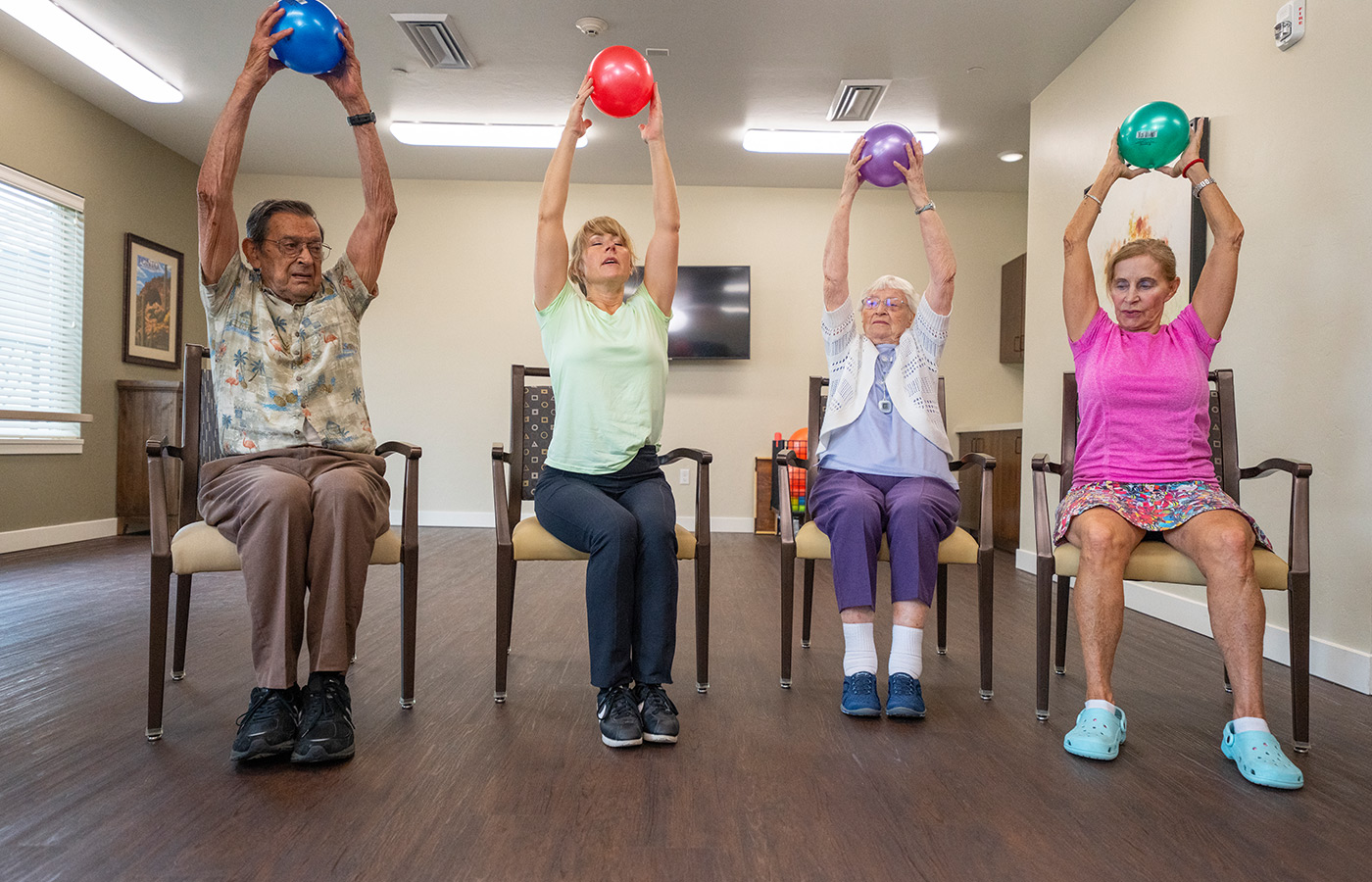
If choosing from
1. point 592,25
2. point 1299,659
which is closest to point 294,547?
point 1299,659

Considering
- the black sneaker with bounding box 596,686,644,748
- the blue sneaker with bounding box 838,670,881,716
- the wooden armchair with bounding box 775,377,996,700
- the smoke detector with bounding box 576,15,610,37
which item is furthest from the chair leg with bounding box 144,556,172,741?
the smoke detector with bounding box 576,15,610,37

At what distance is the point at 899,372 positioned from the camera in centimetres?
223

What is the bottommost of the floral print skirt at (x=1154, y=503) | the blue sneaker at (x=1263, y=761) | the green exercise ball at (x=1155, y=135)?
the blue sneaker at (x=1263, y=761)

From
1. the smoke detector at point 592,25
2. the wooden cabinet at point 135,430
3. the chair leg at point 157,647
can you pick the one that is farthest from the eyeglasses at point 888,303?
the wooden cabinet at point 135,430

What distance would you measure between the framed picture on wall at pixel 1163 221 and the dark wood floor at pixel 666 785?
5.01ft

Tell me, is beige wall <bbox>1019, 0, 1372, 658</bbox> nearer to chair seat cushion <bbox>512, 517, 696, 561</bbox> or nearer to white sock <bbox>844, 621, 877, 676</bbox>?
white sock <bbox>844, 621, 877, 676</bbox>

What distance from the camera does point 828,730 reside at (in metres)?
1.88

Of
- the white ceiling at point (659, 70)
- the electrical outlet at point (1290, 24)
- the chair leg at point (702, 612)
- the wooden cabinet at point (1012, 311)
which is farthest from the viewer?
the wooden cabinet at point (1012, 311)

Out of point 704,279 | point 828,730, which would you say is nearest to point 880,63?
point 704,279

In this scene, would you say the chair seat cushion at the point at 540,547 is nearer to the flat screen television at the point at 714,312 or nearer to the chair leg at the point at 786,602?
the chair leg at the point at 786,602

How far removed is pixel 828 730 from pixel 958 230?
5.44 metres

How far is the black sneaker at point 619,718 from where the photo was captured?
1739 mm

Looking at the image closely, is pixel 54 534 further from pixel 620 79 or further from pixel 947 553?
pixel 947 553

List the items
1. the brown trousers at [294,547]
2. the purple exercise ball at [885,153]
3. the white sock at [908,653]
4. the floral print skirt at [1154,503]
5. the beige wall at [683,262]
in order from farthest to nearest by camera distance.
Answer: the beige wall at [683,262]
the purple exercise ball at [885,153]
the white sock at [908,653]
the floral print skirt at [1154,503]
the brown trousers at [294,547]
